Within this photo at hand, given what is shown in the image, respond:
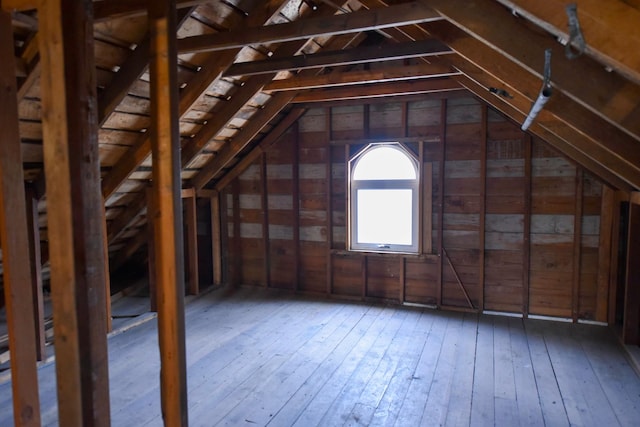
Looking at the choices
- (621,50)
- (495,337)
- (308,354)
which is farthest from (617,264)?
(621,50)

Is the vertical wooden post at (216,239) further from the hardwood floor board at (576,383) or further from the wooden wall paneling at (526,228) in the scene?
the hardwood floor board at (576,383)

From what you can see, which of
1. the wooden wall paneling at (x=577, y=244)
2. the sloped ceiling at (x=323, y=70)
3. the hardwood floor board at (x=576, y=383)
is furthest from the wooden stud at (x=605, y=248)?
the hardwood floor board at (x=576, y=383)

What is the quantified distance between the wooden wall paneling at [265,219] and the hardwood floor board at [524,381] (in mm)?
2779

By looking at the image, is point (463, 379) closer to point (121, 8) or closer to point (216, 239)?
point (121, 8)

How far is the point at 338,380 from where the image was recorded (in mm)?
2986

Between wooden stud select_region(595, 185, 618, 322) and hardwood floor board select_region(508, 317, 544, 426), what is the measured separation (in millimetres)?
737

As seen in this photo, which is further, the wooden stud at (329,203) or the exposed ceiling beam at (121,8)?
the wooden stud at (329,203)

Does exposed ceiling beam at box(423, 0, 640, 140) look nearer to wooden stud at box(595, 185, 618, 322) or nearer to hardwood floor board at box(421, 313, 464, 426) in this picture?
hardwood floor board at box(421, 313, 464, 426)

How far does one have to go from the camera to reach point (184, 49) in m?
2.67

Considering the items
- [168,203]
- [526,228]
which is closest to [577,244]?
[526,228]

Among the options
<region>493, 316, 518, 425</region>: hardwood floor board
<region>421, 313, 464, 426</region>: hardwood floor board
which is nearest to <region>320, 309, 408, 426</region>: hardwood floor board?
<region>421, 313, 464, 426</region>: hardwood floor board

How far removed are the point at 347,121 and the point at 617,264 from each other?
2928mm

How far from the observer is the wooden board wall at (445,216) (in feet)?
13.3

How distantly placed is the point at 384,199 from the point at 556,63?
3264mm
